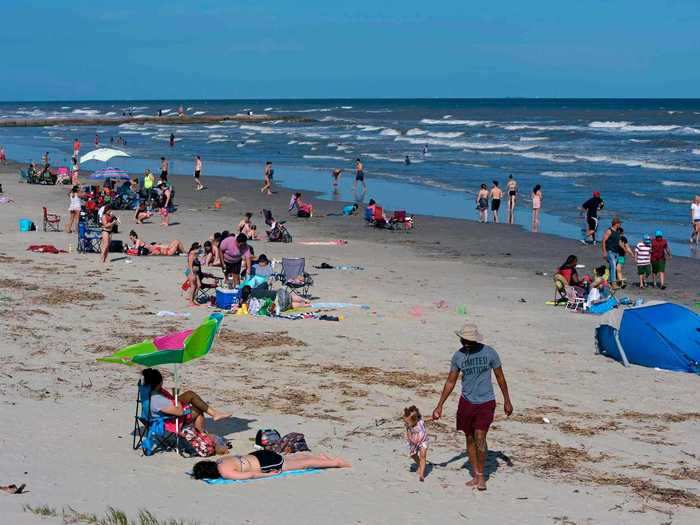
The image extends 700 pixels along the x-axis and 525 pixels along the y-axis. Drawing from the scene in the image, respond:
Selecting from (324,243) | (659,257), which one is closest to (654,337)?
(659,257)

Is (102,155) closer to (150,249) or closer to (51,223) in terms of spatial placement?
(51,223)

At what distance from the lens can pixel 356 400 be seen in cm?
1093

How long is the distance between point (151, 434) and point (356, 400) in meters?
2.64

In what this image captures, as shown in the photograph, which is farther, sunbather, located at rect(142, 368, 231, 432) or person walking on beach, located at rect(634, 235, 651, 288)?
person walking on beach, located at rect(634, 235, 651, 288)

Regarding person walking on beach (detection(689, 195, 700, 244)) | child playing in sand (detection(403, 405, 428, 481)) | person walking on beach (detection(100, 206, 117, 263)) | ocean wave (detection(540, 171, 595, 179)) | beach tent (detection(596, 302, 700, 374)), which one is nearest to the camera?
child playing in sand (detection(403, 405, 428, 481))

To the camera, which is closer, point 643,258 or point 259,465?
point 259,465

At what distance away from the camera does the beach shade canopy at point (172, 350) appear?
8.92 m

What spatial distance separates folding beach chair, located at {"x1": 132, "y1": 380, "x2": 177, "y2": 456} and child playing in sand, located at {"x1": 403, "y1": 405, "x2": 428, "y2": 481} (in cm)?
209

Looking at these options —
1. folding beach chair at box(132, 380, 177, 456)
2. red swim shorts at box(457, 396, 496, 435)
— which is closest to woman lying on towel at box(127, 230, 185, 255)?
folding beach chair at box(132, 380, 177, 456)

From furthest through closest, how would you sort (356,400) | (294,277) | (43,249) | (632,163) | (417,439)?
(632,163) → (43,249) → (294,277) → (356,400) → (417,439)

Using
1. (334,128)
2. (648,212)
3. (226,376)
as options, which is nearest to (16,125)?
(334,128)

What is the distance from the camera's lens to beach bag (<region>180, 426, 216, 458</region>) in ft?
29.3

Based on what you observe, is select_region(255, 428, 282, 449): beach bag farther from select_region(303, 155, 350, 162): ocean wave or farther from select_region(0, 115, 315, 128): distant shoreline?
select_region(0, 115, 315, 128): distant shoreline

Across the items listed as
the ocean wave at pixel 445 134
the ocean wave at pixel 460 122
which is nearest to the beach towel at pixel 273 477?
the ocean wave at pixel 445 134
